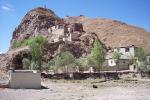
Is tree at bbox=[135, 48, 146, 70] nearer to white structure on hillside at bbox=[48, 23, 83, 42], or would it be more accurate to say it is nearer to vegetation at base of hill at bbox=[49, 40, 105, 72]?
vegetation at base of hill at bbox=[49, 40, 105, 72]

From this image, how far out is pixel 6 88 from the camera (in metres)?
52.5

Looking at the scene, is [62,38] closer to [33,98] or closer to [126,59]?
[126,59]

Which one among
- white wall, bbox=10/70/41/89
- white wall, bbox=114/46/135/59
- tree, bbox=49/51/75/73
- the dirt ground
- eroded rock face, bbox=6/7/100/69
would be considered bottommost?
the dirt ground

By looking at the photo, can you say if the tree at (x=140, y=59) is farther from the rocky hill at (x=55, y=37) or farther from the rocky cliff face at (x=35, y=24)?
the rocky cliff face at (x=35, y=24)

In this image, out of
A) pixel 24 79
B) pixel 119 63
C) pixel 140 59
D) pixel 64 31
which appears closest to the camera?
pixel 24 79

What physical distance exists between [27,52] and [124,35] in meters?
97.8

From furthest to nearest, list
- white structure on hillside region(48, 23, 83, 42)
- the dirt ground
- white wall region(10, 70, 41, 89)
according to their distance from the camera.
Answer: white structure on hillside region(48, 23, 83, 42), white wall region(10, 70, 41, 89), the dirt ground

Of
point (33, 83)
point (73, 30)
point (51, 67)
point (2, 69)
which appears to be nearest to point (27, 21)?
point (73, 30)

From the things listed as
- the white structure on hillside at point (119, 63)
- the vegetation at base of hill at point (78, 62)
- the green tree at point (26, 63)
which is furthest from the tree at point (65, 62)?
the white structure on hillside at point (119, 63)

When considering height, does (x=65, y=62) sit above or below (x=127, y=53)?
below

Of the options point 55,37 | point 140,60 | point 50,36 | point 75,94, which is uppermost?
point 50,36

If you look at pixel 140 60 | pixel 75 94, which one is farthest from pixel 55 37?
pixel 75 94

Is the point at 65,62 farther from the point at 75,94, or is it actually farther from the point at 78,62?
the point at 75,94

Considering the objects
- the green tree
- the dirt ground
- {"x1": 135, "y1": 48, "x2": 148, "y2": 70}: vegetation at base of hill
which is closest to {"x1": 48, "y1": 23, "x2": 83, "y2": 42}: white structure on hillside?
the green tree
